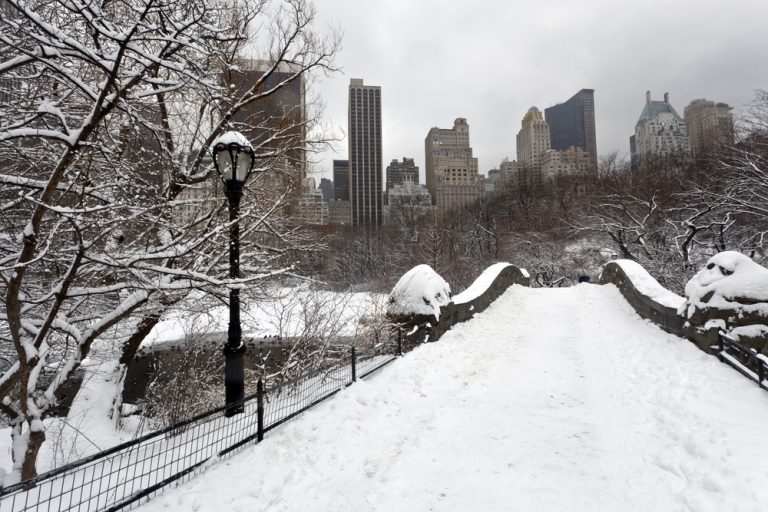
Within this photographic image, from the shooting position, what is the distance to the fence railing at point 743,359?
5461 mm

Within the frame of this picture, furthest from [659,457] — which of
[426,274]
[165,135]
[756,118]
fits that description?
[756,118]

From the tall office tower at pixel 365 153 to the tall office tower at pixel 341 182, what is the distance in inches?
419

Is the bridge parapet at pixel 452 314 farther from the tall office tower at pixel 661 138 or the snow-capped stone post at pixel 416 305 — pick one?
the tall office tower at pixel 661 138

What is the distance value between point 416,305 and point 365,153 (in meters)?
99.8

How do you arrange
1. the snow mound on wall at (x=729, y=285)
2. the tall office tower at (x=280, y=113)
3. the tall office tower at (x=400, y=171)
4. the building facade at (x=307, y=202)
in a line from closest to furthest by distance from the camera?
the snow mound on wall at (x=729, y=285)
the tall office tower at (x=280, y=113)
the building facade at (x=307, y=202)
the tall office tower at (x=400, y=171)

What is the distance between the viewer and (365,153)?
104 metres

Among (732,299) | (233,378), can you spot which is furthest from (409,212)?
(233,378)

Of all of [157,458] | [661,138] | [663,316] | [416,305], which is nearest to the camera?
[157,458]

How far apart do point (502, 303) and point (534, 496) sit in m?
13.0

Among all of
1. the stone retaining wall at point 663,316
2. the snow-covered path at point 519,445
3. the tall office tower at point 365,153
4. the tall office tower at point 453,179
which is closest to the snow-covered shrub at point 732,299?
the stone retaining wall at point 663,316

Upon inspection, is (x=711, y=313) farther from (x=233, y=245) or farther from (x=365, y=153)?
(x=365, y=153)

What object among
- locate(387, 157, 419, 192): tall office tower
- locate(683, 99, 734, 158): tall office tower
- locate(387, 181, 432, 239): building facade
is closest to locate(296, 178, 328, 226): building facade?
locate(387, 181, 432, 239): building facade

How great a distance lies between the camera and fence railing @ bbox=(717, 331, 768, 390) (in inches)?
215

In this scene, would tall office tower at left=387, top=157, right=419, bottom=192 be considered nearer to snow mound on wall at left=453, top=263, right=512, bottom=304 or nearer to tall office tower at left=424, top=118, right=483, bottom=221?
tall office tower at left=424, top=118, right=483, bottom=221
